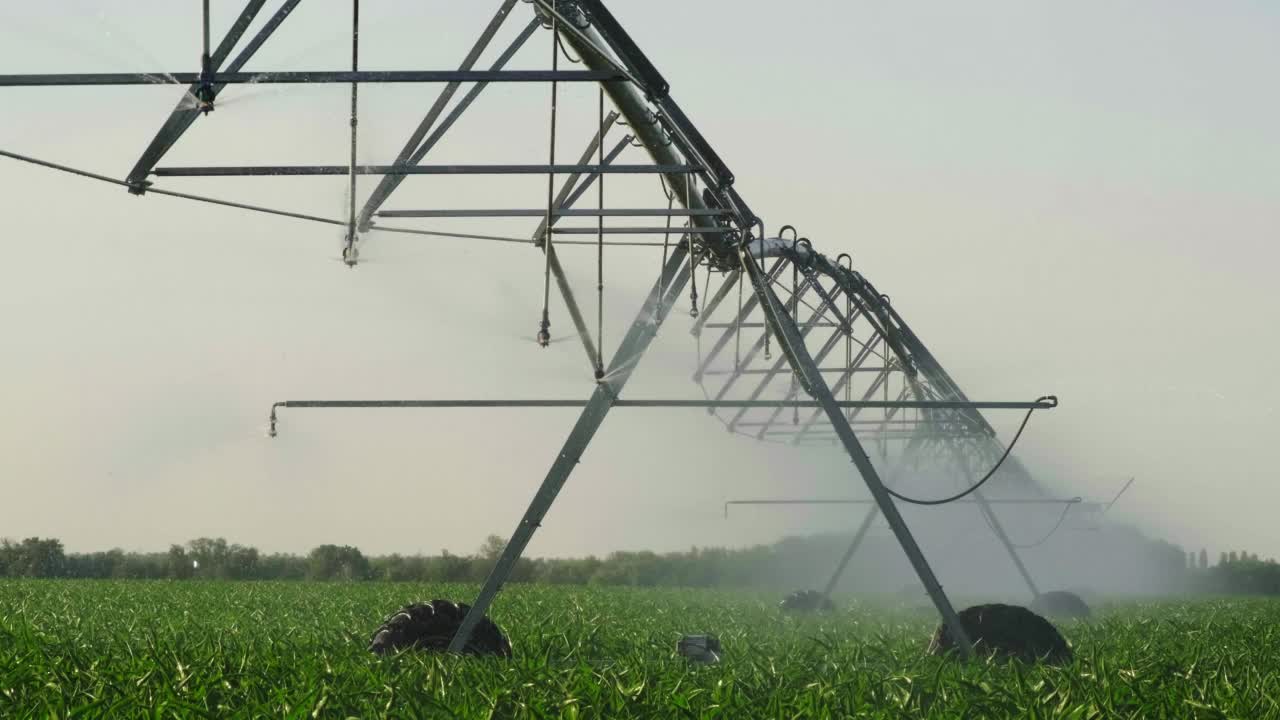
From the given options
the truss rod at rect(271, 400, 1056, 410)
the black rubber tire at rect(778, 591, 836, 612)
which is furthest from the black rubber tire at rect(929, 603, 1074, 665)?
the black rubber tire at rect(778, 591, 836, 612)

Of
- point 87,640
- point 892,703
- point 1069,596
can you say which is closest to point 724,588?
point 1069,596

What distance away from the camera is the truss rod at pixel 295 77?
24.7 ft

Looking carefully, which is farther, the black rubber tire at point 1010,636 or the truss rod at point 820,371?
the truss rod at point 820,371

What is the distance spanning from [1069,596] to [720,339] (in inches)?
290

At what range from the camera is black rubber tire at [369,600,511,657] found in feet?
30.8

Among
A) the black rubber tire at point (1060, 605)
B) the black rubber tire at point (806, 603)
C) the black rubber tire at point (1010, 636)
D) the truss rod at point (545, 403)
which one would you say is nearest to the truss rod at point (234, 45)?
the truss rod at point (545, 403)

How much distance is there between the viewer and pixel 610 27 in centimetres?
897

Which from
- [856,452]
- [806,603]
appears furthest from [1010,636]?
[806,603]

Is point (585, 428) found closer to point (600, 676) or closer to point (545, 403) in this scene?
point (545, 403)

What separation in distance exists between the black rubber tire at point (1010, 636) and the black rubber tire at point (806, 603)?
21.4 feet

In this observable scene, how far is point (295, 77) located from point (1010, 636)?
5.66m

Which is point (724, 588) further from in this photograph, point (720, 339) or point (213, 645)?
point (213, 645)

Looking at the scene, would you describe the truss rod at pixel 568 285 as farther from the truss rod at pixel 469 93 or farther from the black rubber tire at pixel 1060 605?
the black rubber tire at pixel 1060 605

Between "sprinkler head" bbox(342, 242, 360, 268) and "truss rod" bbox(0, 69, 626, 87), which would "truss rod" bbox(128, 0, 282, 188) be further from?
"sprinkler head" bbox(342, 242, 360, 268)
